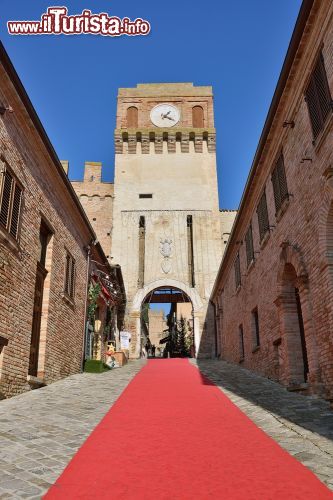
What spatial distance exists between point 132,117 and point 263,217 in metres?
22.0

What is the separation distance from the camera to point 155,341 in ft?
169

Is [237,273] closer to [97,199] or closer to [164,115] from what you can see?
[97,199]

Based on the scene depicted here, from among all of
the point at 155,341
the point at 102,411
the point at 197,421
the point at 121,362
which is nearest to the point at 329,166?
the point at 197,421

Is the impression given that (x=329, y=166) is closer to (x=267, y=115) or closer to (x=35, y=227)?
(x=267, y=115)

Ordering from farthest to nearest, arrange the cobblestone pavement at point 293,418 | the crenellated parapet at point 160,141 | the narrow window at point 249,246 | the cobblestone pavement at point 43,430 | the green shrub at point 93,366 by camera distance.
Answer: the crenellated parapet at point 160,141
the green shrub at point 93,366
the narrow window at point 249,246
the cobblestone pavement at point 293,418
the cobblestone pavement at point 43,430

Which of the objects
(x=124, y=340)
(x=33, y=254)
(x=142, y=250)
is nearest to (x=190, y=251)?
(x=142, y=250)

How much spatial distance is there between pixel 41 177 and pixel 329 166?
23.2 ft

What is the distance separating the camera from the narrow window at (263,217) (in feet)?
41.8

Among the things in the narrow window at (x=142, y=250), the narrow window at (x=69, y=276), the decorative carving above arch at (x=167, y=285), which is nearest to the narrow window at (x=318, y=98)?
the narrow window at (x=69, y=276)

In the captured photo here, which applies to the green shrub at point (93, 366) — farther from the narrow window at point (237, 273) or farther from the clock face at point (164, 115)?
the clock face at point (164, 115)

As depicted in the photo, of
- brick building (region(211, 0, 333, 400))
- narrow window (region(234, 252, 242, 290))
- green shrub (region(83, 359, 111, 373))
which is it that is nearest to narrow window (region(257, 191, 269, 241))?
brick building (region(211, 0, 333, 400))

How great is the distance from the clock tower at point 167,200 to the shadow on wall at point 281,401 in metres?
14.3

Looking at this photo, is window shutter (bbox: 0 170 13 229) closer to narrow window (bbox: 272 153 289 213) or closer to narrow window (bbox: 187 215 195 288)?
narrow window (bbox: 272 153 289 213)

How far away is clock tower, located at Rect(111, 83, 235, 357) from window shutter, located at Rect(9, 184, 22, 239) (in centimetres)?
1805
